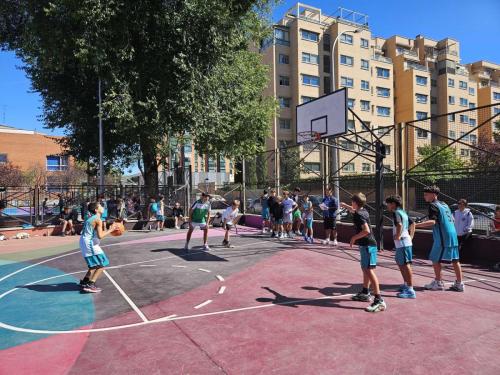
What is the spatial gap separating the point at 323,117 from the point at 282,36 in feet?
122

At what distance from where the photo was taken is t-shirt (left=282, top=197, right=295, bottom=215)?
1476cm

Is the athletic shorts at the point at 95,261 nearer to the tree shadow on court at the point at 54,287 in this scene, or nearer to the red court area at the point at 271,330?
the red court area at the point at 271,330

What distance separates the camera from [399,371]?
14.1 feet

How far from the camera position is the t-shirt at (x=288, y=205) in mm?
14765

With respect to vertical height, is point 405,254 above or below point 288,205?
Answer: below

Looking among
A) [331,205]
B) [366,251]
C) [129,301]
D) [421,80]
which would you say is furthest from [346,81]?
[129,301]

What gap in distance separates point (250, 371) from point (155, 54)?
708 inches

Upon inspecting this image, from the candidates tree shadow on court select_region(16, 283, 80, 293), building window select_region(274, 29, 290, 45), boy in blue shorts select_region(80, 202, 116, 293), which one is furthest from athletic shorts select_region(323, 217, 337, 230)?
building window select_region(274, 29, 290, 45)

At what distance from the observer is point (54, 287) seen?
27.2 feet

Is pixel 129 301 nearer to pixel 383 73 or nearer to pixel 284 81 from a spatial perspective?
pixel 284 81

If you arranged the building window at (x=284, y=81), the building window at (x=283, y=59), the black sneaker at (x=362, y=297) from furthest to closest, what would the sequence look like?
the building window at (x=284, y=81) → the building window at (x=283, y=59) → the black sneaker at (x=362, y=297)

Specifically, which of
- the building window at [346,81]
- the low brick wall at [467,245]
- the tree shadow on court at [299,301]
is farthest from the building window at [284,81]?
the tree shadow on court at [299,301]

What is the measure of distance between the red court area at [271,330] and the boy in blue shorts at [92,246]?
0.39 meters

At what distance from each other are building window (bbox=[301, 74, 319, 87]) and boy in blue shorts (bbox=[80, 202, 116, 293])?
43.3 m
